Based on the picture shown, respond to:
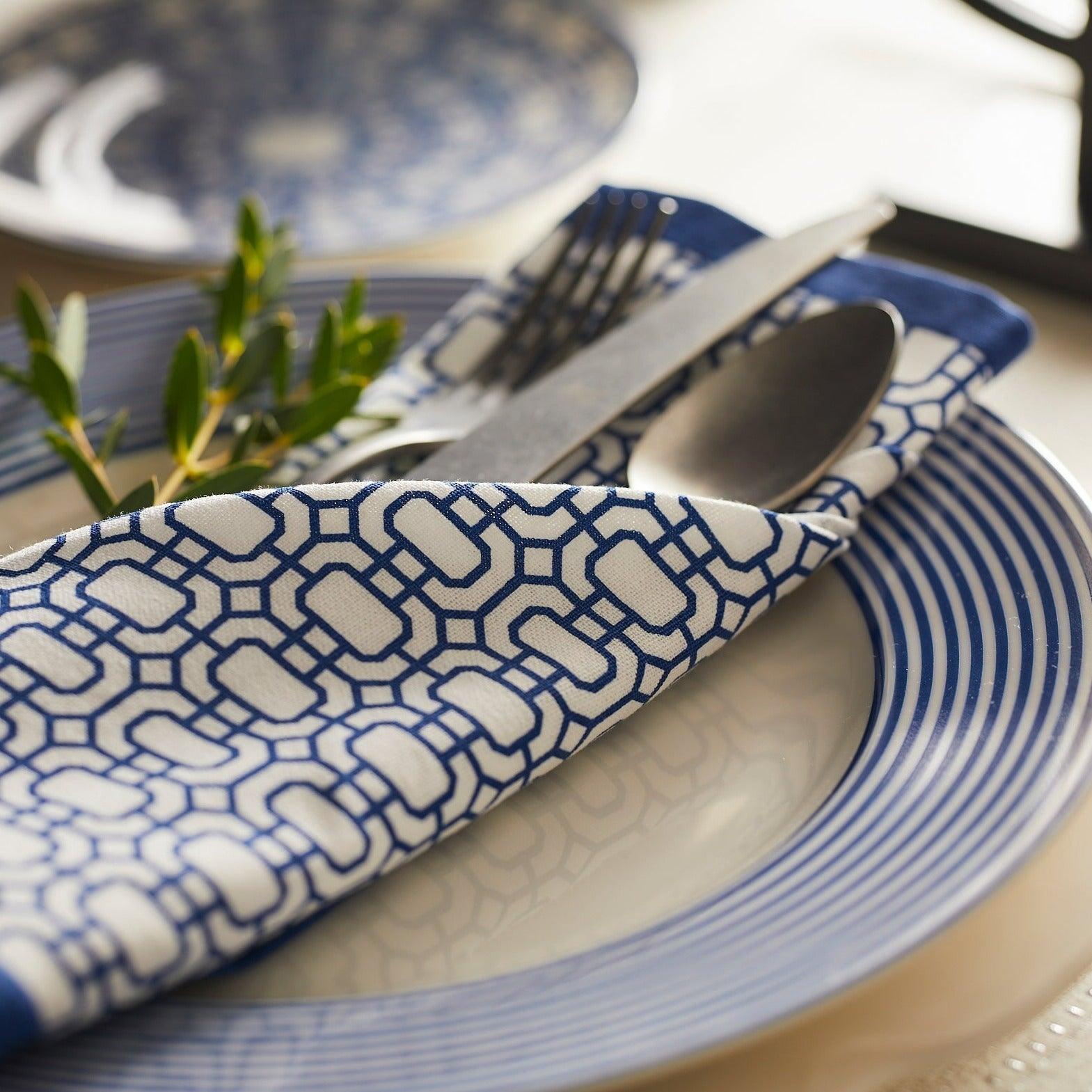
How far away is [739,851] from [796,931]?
0.16 feet

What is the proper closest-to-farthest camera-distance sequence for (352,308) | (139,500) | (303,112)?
(139,500), (352,308), (303,112)

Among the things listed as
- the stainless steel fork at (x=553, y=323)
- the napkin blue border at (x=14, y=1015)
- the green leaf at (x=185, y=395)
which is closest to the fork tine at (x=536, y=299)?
the stainless steel fork at (x=553, y=323)

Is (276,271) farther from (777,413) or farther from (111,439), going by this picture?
(777,413)

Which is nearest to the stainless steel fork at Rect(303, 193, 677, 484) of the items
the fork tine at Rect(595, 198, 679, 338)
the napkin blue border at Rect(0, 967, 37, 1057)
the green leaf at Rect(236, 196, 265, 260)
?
the fork tine at Rect(595, 198, 679, 338)

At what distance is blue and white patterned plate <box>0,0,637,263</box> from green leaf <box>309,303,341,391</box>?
12cm

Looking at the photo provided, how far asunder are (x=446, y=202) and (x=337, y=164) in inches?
3.4

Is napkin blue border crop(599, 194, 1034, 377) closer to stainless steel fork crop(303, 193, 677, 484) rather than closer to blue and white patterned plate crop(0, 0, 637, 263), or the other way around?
stainless steel fork crop(303, 193, 677, 484)

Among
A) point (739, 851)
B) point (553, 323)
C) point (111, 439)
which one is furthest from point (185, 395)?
point (739, 851)

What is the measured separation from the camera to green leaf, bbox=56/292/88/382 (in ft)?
1.61

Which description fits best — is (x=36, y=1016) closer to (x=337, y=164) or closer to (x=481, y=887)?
(x=481, y=887)

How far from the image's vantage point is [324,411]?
1.47 ft

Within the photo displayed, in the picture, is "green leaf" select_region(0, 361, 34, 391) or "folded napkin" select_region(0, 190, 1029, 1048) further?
"green leaf" select_region(0, 361, 34, 391)

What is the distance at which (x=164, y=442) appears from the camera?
51cm

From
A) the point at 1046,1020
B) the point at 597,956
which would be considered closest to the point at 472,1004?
the point at 597,956
